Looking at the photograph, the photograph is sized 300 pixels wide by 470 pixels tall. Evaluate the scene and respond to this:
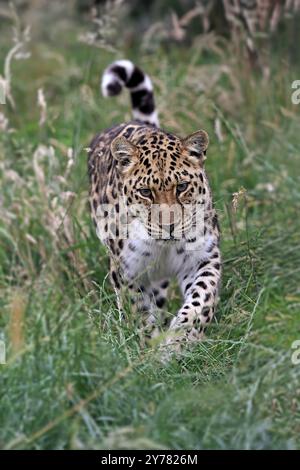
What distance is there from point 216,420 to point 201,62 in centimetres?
764

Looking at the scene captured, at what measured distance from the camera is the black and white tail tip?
7.97 meters

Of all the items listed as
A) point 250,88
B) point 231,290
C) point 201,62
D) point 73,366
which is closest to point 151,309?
point 231,290

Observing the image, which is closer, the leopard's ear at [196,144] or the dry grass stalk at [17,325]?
the dry grass stalk at [17,325]

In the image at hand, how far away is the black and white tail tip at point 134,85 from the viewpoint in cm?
797

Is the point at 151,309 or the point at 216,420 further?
the point at 151,309

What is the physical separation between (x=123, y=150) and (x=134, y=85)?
5.49ft

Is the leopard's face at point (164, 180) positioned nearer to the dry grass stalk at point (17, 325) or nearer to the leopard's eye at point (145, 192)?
the leopard's eye at point (145, 192)

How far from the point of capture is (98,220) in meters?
7.41

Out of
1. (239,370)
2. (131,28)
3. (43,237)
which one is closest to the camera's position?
(239,370)

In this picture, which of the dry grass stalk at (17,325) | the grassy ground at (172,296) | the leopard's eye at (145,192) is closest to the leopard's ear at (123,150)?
the leopard's eye at (145,192)

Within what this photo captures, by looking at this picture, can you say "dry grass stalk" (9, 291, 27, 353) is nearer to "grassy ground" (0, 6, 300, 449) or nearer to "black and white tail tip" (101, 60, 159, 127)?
"grassy ground" (0, 6, 300, 449)

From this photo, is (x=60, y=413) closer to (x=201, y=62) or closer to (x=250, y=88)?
(x=250, y=88)

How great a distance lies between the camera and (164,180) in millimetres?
6512

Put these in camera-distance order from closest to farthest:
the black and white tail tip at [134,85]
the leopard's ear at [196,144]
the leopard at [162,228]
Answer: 1. the leopard at [162,228]
2. the leopard's ear at [196,144]
3. the black and white tail tip at [134,85]
